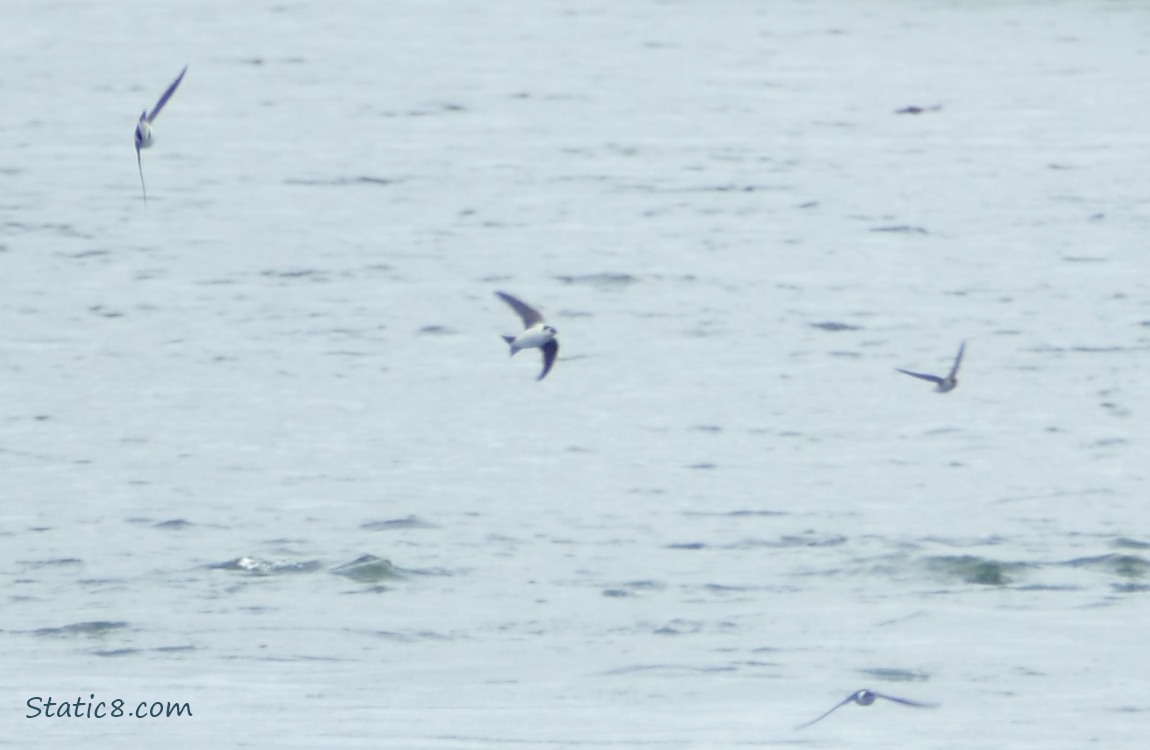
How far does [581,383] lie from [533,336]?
4121mm

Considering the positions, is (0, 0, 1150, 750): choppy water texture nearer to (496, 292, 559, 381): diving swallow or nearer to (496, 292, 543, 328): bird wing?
(496, 292, 559, 381): diving swallow

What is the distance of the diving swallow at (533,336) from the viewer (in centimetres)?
1133

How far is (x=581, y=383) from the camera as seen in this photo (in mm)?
15422

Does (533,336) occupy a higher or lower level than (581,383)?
higher

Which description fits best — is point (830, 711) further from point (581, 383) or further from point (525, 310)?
point (581, 383)

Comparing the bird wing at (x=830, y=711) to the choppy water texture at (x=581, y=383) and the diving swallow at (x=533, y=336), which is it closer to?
the choppy water texture at (x=581, y=383)

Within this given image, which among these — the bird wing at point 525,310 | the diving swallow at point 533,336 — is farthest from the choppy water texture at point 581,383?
the bird wing at point 525,310

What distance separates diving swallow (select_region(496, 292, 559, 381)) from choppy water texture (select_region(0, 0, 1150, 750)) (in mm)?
1094

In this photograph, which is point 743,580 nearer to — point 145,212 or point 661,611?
point 661,611

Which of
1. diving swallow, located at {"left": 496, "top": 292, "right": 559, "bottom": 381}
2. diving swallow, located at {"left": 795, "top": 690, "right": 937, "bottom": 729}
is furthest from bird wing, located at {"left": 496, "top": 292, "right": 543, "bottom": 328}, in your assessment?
diving swallow, located at {"left": 795, "top": 690, "right": 937, "bottom": 729}

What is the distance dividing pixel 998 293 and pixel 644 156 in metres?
4.77

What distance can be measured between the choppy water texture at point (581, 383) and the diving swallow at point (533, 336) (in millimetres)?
1094

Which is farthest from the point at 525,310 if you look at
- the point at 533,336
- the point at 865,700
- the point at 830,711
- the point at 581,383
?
the point at 581,383

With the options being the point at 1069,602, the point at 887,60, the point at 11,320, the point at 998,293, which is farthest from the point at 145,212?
the point at 1069,602
